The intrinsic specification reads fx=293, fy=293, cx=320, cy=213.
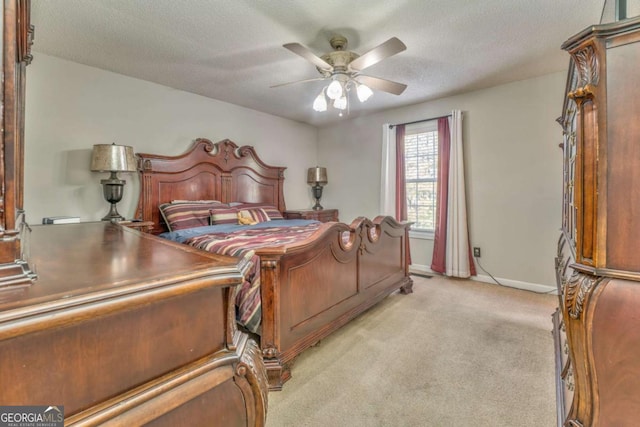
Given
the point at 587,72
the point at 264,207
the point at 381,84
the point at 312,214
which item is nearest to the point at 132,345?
the point at 587,72

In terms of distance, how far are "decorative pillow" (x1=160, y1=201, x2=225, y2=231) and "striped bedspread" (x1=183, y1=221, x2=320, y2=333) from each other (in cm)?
66

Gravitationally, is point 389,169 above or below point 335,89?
below

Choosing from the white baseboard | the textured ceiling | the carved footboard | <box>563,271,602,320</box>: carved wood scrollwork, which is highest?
the textured ceiling

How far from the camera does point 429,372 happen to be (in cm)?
186

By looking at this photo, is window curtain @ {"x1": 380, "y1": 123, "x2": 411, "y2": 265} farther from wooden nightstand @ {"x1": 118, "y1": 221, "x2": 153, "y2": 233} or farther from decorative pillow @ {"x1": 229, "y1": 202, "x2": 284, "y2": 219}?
wooden nightstand @ {"x1": 118, "y1": 221, "x2": 153, "y2": 233}

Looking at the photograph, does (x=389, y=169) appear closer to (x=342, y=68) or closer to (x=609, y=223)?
(x=342, y=68)

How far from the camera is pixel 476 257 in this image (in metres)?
3.77

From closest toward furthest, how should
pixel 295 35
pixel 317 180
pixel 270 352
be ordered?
pixel 270 352
pixel 295 35
pixel 317 180

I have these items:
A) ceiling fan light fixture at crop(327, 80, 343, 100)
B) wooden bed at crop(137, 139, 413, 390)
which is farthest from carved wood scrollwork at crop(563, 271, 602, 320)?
ceiling fan light fixture at crop(327, 80, 343, 100)

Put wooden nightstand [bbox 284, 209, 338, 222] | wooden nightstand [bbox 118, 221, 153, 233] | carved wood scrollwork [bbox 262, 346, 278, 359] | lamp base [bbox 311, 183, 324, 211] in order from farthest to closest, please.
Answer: lamp base [bbox 311, 183, 324, 211], wooden nightstand [bbox 284, 209, 338, 222], wooden nightstand [bbox 118, 221, 153, 233], carved wood scrollwork [bbox 262, 346, 278, 359]

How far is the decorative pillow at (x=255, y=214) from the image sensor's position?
3.64 metres

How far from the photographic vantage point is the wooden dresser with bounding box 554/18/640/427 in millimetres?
864

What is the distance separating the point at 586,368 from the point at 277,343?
142cm

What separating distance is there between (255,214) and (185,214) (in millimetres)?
828
